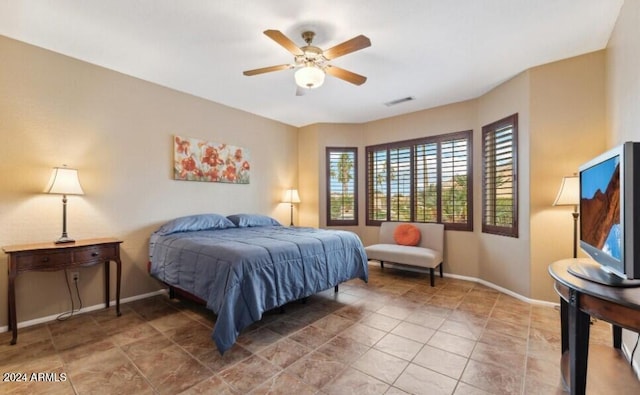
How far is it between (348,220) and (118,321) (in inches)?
144

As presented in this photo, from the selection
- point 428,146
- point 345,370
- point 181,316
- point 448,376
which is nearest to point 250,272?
point 345,370

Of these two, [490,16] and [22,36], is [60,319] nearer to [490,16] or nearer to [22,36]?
[22,36]

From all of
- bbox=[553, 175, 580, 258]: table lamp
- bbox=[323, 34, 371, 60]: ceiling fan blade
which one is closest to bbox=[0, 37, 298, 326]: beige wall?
bbox=[323, 34, 371, 60]: ceiling fan blade

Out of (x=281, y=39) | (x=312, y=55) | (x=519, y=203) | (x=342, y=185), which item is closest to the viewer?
(x=281, y=39)

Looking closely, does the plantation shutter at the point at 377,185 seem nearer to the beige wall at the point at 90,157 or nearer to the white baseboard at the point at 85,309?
the beige wall at the point at 90,157

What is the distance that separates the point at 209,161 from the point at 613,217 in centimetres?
418

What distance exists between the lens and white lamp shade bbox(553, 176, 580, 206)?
8.99ft

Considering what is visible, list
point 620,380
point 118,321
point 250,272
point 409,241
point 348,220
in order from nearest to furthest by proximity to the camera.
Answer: point 620,380 → point 250,272 → point 118,321 → point 409,241 → point 348,220

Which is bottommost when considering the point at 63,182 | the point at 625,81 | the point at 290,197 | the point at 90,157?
the point at 290,197

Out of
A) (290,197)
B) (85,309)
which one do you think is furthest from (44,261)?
(290,197)

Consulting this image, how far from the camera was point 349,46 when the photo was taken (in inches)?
88.4

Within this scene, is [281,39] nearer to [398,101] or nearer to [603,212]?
[603,212]

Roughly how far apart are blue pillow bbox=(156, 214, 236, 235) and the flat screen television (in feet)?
11.9

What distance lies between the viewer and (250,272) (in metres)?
2.26
